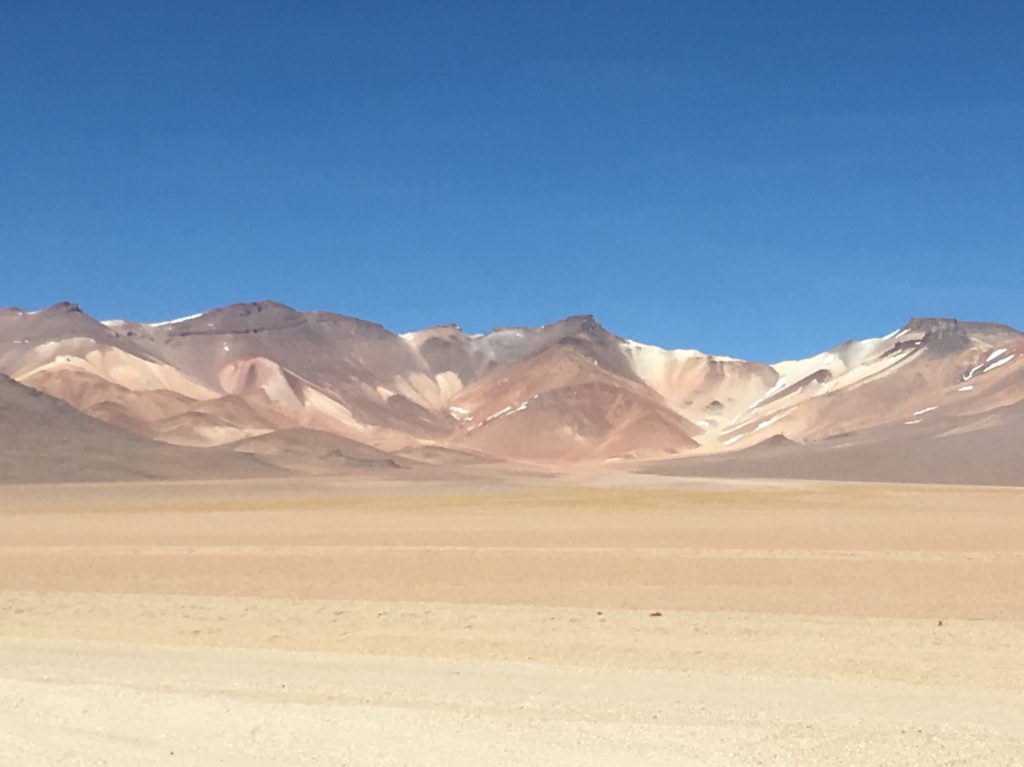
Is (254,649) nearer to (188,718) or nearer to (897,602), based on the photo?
(188,718)

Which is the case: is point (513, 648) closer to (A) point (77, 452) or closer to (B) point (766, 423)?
(A) point (77, 452)

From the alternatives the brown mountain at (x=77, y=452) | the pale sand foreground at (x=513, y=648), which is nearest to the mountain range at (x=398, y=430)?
the brown mountain at (x=77, y=452)

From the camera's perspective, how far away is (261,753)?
9.16 m

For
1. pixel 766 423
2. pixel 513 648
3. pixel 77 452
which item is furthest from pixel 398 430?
pixel 513 648

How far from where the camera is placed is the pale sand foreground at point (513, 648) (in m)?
9.68

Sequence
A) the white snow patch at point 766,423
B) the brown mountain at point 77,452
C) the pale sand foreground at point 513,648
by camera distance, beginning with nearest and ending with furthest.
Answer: the pale sand foreground at point 513,648 → the brown mountain at point 77,452 → the white snow patch at point 766,423

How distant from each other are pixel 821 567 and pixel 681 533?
1107 cm

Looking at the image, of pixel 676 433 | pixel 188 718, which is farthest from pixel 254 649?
pixel 676 433

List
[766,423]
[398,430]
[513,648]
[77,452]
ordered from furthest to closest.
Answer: [766,423] < [398,430] < [77,452] < [513,648]

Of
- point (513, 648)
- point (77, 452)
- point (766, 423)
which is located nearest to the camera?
point (513, 648)

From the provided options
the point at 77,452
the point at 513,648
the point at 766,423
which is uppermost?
the point at 766,423

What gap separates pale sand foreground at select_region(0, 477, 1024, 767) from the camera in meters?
9.68

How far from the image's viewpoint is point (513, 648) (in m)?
15.5

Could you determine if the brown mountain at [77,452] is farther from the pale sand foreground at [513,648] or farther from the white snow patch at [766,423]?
the white snow patch at [766,423]
